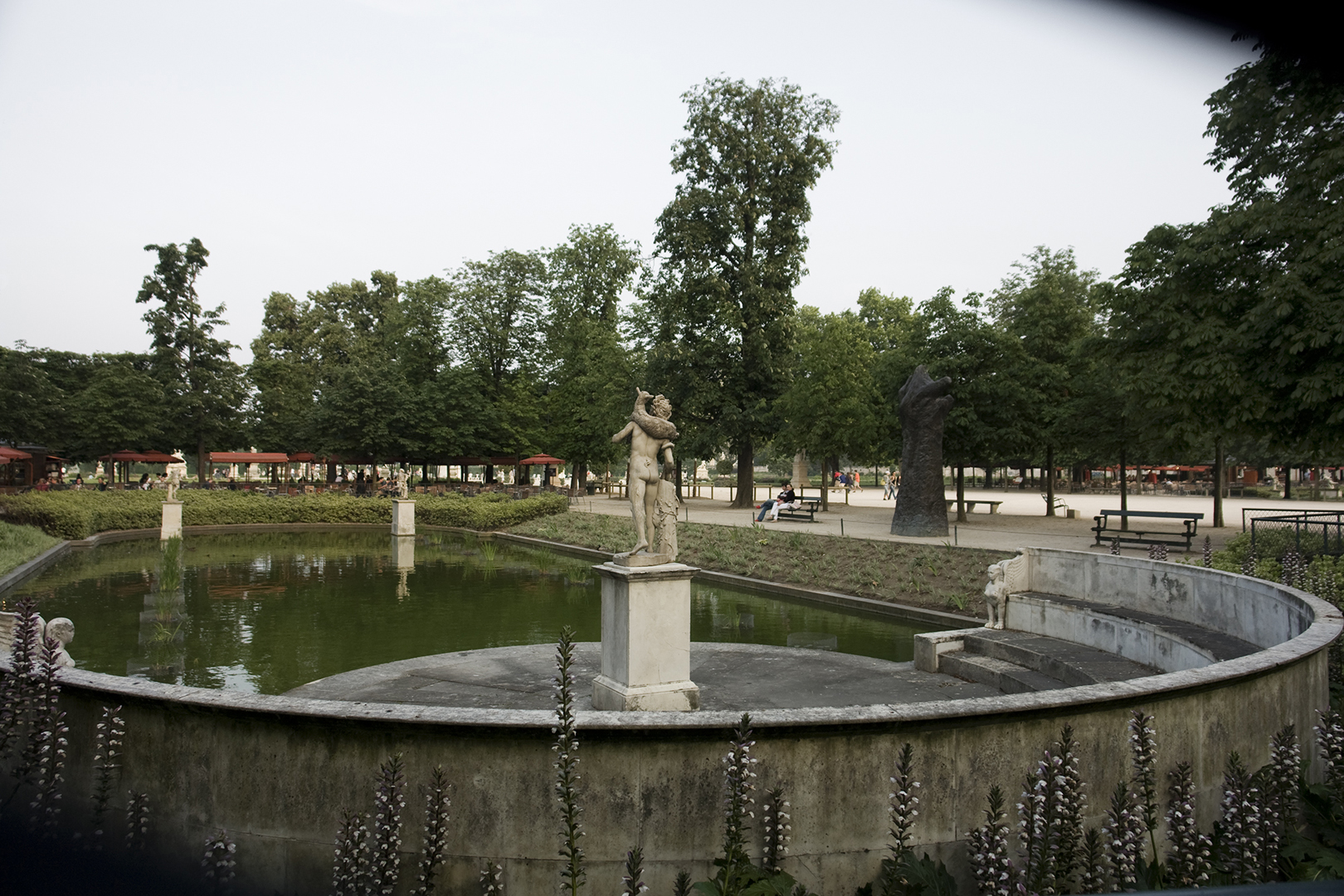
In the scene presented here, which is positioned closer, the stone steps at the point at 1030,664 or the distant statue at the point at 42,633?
the distant statue at the point at 42,633

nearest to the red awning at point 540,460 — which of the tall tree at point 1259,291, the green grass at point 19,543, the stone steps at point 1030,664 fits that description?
the green grass at point 19,543

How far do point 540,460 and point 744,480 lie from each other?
47.1 feet

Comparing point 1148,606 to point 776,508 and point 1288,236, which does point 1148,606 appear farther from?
point 776,508

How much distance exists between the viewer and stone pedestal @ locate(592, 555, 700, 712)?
6695 millimetres

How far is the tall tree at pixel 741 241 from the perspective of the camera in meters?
36.8

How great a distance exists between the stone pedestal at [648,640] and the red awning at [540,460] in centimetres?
4203

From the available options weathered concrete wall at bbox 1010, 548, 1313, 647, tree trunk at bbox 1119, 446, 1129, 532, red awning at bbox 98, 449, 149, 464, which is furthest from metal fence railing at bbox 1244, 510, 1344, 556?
red awning at bbox 98, 449, 149, 464

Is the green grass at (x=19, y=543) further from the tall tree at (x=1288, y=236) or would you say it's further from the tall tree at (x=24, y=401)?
the tall tree at (x=24, y=401)

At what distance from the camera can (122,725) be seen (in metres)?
4.34

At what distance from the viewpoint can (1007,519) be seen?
31953 mm

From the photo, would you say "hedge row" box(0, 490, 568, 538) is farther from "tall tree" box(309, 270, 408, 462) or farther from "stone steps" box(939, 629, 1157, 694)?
"stone steps" box(939, 629, 1157, 694)

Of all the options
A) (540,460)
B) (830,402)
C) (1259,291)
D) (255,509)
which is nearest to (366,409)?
(540,460)

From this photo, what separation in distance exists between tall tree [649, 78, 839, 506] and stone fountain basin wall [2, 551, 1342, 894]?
3221cm

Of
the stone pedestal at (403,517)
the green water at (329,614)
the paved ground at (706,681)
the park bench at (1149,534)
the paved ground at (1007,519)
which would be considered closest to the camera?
the paved ground at (706,681)
